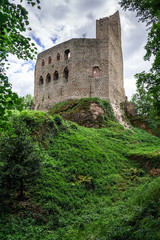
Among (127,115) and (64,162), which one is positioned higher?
(127,115)

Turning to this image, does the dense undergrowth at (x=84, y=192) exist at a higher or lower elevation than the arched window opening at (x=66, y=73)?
lower

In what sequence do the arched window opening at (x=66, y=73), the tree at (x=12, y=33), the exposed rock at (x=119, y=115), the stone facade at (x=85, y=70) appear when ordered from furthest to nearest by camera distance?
the arched window opening at (x=66, y=73)
the stone facade at (x=85, y=70)
the exposed rock at (x=119, y=115)
the tree at (x=12, y=33)

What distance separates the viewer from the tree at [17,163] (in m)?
7.26

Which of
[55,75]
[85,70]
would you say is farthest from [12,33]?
[55,75]

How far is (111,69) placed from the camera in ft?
80.2

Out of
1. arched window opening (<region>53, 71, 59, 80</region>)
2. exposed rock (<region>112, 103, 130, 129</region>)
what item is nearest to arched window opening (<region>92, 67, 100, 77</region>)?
exposed rock (<region>112, 103, 130, 129</region>)

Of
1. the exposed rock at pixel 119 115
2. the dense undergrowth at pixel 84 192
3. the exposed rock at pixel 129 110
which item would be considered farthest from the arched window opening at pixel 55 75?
Result: the dense undergrowth at pixel 84 192

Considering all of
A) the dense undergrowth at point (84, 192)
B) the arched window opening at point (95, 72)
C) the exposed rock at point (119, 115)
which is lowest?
the dense undergrowth at point (84, 192)

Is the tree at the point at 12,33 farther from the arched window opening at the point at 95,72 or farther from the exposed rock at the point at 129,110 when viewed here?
the exposed rock at the point at 129,110

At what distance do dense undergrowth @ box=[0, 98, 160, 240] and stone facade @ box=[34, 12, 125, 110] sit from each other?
849 cm

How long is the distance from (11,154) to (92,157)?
5.99 meters

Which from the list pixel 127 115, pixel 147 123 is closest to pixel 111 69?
pixel 127 115

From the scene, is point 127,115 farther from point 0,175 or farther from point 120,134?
point 0,175

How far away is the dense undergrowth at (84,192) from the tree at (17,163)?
78cm
